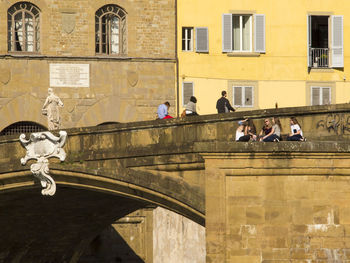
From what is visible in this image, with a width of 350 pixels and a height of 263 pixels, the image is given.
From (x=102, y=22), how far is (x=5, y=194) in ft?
37.7

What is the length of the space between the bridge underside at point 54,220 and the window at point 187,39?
254 inches

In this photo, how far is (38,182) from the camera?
4538cm

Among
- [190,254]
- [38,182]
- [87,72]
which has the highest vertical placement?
[87,72]

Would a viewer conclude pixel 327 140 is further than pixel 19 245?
No

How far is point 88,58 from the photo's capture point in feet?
188

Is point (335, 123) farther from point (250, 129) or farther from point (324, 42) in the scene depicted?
point (324, 42)

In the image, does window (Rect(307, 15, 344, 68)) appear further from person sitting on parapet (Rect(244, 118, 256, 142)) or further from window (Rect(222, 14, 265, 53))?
person sitting on parapet (Rect(244, 118, 256, 142))

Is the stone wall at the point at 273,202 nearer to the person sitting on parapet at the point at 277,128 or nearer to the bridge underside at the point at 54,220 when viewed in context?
the person sitting on parapet at the point at 277,128

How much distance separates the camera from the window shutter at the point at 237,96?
191 ft

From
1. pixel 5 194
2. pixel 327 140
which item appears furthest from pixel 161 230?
pixel 327 140

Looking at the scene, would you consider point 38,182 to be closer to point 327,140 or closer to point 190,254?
point 327,140

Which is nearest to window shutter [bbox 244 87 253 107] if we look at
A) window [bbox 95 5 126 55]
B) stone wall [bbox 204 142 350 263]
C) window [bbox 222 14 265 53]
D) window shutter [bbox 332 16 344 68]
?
window [bbox 222 14 265 53]

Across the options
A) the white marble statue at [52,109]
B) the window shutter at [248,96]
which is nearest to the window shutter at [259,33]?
the window shutter at [248,96]

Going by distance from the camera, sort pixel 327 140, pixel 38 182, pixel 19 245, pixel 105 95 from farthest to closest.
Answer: pixel 19 245
pixel 105 95
pixel 38 182
pixel 327 140
